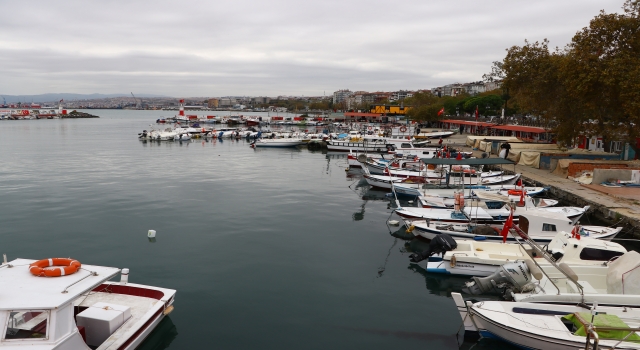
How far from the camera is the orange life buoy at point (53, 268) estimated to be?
861 centimetres

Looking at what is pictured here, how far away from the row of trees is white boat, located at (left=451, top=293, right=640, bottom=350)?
19.0 metres

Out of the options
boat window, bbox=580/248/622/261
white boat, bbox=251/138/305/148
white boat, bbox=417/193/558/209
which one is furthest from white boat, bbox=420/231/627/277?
white boat, bbox=251/138/305/148

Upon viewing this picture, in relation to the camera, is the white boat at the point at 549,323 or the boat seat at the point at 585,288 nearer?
the white boat at the point at 549,323

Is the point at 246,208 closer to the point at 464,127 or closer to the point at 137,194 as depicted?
the point at 137,194

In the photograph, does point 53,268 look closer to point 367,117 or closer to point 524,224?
point 524,224

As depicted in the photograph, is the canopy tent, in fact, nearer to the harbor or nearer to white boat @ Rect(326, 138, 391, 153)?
white boat @ Rect(326, 138, 391, 153)

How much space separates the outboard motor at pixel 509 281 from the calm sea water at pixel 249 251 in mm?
1043

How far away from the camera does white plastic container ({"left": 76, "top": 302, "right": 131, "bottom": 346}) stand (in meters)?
9.19

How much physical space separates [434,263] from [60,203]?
2132cm

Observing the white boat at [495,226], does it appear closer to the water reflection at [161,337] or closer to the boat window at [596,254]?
the boat window at [596,254]

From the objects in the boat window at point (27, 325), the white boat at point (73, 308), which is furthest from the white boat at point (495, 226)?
the boat window at point (27, 325)

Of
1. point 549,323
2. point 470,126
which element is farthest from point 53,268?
point 470,126

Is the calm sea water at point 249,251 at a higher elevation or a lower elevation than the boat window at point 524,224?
lower

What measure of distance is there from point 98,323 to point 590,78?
2822cm
